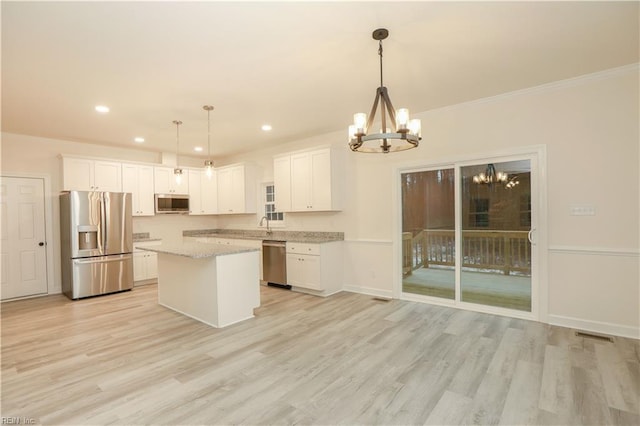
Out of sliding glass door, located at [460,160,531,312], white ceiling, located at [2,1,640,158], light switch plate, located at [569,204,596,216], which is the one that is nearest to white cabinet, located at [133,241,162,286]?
white ceiling, located at [2,1,640,158]

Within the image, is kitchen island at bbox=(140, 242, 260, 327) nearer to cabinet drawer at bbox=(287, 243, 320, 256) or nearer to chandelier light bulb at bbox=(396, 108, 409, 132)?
cabinet drawer at bbox=(287, 243, 320, 256)

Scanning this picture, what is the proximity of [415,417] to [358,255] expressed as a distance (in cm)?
321

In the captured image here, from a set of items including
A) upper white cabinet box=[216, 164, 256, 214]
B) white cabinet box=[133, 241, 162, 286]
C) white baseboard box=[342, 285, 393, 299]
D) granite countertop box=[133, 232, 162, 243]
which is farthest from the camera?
upper white cabinet box=[216, 164, 256, 214]

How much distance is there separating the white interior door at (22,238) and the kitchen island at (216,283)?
2791 mm

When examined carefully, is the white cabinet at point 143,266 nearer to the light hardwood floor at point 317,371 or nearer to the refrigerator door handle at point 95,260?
the refrigerator door handle at point 95,260

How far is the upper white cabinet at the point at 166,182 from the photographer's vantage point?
634cm

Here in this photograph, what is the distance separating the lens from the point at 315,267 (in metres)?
4.97

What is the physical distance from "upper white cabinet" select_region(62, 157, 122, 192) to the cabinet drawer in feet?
11.2

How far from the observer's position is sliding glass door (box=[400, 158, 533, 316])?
3857 millimetres

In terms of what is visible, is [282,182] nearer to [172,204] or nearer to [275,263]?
[275,263]

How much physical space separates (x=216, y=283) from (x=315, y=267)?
Answer: 5.69 feet

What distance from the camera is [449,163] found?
14.0 ft

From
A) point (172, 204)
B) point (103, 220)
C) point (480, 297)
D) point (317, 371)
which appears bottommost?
point (317, 371)

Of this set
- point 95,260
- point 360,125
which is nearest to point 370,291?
point 360,125
